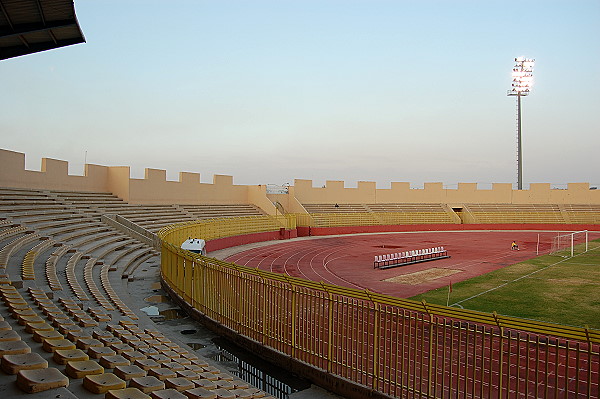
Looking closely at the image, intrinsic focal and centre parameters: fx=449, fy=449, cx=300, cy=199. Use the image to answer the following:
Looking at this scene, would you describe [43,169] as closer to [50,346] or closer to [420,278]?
[420,278]

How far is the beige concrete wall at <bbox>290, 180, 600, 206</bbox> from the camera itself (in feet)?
176

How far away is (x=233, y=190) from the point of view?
4481cm

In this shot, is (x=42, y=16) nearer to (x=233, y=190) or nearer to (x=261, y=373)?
(x=261, y=373)

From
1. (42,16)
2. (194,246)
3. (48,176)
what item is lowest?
(194,246)

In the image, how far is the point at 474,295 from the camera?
622 inches

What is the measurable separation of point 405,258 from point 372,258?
2.88 metres

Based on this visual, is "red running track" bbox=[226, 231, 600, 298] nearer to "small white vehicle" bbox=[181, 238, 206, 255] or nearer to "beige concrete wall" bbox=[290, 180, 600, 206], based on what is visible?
"small white vehicle" bbox=[181, 238, 206, 255]

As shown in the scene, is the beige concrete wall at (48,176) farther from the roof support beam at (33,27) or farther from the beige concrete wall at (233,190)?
the roof support beam at (33,27)

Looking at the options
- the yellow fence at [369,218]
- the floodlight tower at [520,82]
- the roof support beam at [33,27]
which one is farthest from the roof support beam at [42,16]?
Result: the floodlight tower at [520,82]

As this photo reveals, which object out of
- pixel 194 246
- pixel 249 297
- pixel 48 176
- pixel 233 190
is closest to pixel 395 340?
pixel 249 297

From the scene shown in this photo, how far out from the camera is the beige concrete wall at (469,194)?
53594 millimetres

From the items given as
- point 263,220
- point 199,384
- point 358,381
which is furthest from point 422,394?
point 263,220

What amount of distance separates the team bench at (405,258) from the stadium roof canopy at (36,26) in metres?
17.0

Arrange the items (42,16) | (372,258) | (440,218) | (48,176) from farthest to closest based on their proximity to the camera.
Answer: (440,218) < (48,176) < (372,258) < (42,16)
